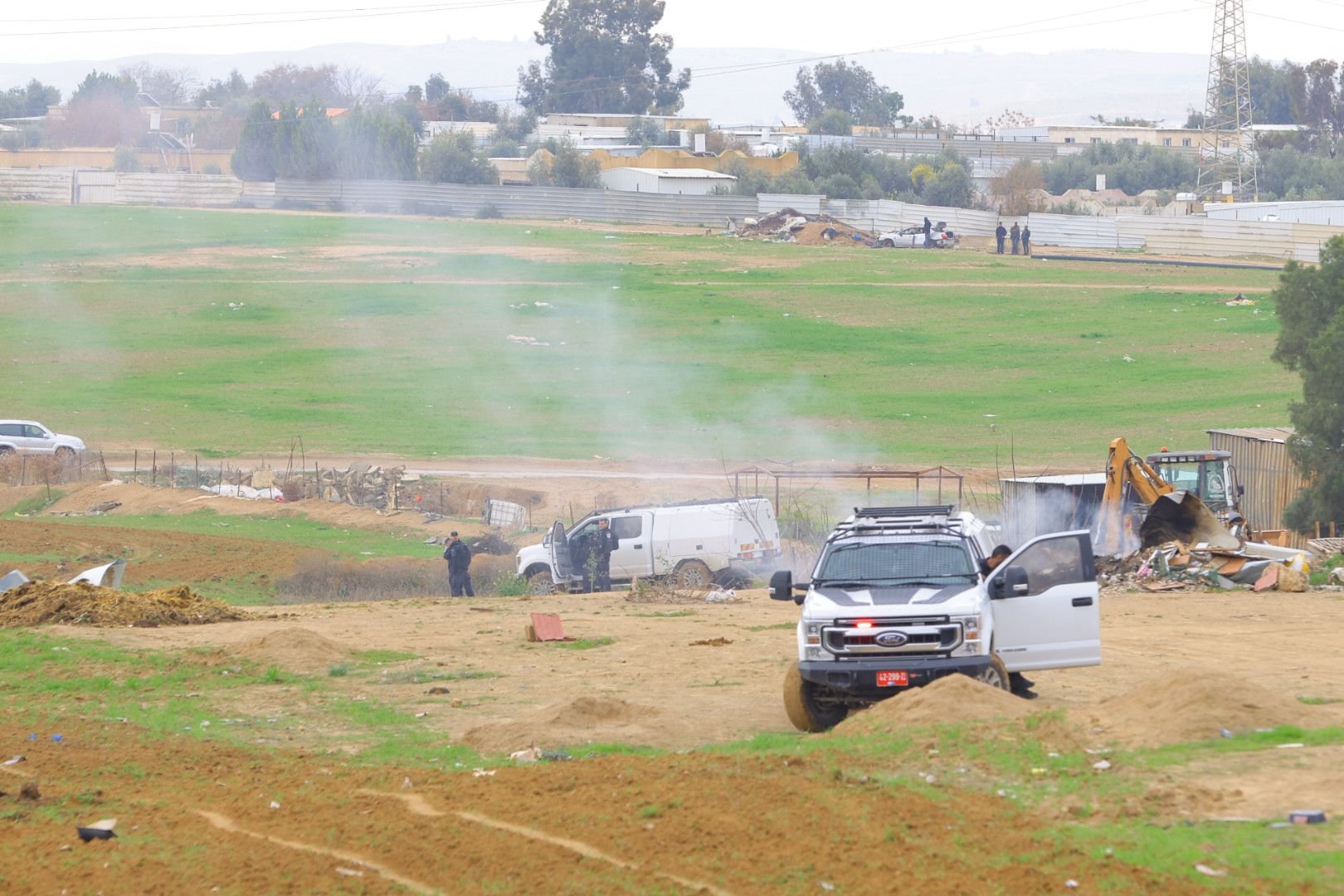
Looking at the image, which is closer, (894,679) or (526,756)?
(526,756)

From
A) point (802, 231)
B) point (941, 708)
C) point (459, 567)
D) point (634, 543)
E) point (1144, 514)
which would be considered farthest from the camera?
point (802, 231)

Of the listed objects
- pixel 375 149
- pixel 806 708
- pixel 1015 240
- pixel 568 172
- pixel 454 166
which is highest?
pixel 375 149

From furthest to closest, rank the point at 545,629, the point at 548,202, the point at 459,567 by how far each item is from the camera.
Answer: the point at 548,202, the point at 459,567, the point at 545,629

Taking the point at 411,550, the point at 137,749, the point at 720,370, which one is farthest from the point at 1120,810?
the point at 720,370

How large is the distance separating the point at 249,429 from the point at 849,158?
220 ft

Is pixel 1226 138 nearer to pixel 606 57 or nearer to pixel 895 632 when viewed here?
pixel 606 57

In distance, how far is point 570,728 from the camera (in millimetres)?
13297

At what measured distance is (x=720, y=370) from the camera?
1959 inches

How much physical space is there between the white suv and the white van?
17.7 m

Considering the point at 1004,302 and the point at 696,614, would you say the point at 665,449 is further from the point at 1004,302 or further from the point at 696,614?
the point at 1004,302

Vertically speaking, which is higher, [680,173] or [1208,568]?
[680,173]

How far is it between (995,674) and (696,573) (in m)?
12.4

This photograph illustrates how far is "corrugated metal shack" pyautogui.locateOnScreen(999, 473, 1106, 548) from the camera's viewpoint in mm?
26656

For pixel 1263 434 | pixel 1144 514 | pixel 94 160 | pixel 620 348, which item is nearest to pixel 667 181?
pixel 620 348
